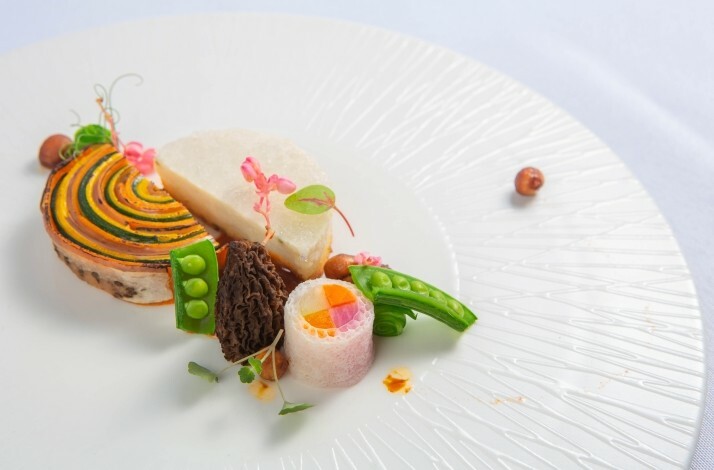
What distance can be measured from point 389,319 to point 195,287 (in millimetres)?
767

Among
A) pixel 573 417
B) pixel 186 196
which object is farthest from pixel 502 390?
pixel 186 196

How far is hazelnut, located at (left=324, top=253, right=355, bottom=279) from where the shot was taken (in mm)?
3264

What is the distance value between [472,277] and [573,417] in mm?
805

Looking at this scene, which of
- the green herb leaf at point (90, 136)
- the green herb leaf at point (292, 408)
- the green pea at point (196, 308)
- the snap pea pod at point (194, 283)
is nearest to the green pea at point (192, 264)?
the snap pea pod at point (194, 283)

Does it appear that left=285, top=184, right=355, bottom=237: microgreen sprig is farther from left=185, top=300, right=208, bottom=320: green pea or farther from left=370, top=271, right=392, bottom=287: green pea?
left=185, top=300, right=208, bottom=320: green pea

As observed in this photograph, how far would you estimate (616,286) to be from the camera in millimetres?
3209

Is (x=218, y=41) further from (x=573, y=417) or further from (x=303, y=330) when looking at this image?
(x=573, y=417)

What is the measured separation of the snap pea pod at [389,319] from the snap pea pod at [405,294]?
4 centimetres

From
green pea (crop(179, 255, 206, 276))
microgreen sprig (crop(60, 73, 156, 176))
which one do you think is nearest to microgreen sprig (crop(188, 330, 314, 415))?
green pea (crop(179, 255, 206, 276))

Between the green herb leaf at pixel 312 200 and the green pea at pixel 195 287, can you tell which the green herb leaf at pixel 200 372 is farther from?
the green herb leaf at pixel 312 200

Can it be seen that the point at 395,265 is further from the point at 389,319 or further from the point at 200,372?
the point at 200,372

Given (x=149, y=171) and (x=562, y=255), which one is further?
(x=149, y=171)

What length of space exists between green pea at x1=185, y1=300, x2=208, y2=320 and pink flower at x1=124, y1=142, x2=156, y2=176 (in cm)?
114

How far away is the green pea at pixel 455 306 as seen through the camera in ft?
9.84
